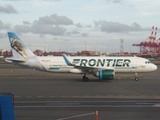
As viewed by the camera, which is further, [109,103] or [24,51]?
[24,51]

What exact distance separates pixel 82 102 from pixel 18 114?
528 cm

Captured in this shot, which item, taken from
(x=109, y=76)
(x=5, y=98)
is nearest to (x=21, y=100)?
(x=5, y=98)

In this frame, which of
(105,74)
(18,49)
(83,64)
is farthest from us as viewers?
(18,49)

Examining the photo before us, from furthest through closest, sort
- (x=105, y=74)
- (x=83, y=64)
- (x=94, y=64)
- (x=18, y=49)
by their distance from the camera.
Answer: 1. (x=18, y=49)
2. (x=83, y=64)
3. (x=94, y=64)
4. (x=105, y=74)

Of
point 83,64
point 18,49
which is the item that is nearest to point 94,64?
point 83,64

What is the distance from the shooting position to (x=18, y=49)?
36.9 m

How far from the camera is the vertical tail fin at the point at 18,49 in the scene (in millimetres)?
36647

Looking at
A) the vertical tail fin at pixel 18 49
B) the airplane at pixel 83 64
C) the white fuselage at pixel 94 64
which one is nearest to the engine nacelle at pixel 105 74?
the airplane at pixel 83 64

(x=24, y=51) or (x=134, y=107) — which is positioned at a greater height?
(x=24, y=51)

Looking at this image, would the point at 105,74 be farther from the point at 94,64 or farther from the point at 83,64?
the point at 83,64

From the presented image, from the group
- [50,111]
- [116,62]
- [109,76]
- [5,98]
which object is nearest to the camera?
[5,98]

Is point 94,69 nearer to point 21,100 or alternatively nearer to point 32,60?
point 32,60

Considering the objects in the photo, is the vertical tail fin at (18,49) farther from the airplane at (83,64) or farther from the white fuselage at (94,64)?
the white fuselage at (94,64)

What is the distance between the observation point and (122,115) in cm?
1420
